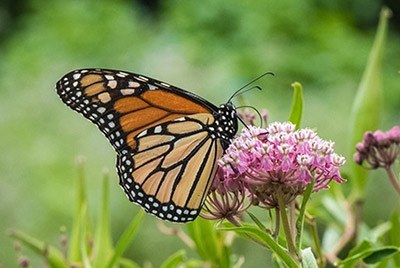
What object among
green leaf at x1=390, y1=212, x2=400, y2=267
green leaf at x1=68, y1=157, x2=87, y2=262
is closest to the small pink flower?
green leaf at x1=390, y1=212, x2=400, y2=267

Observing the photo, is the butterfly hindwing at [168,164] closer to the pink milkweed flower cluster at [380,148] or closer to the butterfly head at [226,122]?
the butterfly head at [226,122]

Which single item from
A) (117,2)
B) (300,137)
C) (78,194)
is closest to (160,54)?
(117,2)

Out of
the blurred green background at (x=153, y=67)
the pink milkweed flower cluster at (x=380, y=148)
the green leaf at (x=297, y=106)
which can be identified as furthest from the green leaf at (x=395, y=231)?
the blurred green background at (x=153, y=67)

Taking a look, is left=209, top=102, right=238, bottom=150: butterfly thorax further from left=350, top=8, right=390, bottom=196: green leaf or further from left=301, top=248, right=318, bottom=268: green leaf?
left=301, top=248, right=318, bottom=268: green leaf

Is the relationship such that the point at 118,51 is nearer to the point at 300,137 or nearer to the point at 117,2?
the point at 117,2

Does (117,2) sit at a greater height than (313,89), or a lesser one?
greater
